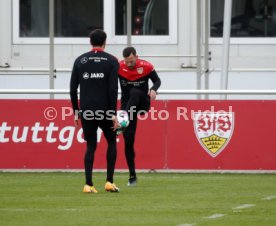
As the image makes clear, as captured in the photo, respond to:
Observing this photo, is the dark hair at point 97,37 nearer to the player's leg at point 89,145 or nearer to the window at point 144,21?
the player's leg at point 89,145

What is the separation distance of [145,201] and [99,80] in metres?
1.70

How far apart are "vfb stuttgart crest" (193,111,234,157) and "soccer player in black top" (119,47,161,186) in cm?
233

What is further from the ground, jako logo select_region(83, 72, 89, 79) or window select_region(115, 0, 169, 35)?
window select_region(115, 0, 169, 35)

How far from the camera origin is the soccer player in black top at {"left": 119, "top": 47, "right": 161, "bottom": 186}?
53.5ft

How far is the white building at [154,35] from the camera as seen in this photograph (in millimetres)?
25703

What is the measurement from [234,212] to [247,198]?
5.21 feet

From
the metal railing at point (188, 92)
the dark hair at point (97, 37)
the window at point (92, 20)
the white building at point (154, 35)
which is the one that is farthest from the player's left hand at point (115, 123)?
the window at point (92, 20)

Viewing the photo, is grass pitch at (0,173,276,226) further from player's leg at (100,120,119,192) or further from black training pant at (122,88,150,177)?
black training pant at (122,88,150,177)

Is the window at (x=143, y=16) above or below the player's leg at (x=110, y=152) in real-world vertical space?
above

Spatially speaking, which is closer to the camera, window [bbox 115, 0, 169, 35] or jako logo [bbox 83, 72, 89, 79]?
jako logo [bbox 83, 72, 89, 79]

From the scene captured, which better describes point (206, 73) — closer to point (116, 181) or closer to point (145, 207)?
point (116, 181)

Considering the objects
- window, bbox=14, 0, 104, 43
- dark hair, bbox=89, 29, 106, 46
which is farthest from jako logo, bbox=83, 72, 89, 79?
window, bbox=14, 0, 104, 43

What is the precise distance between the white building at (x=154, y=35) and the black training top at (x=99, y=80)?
1057 cm

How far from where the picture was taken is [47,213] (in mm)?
12891
